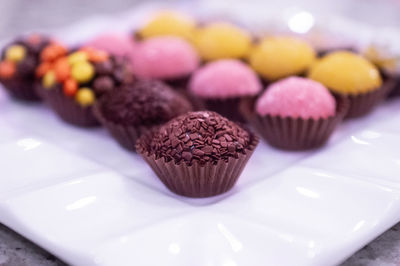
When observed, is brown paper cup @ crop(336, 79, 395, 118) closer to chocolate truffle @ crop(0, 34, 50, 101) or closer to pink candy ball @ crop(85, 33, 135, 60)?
pink candy ball @ crop(85, 33, 135, 60)

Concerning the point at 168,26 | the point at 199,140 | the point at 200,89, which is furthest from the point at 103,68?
the point at 168,26

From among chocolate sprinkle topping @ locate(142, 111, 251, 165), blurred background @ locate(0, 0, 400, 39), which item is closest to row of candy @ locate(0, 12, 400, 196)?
chocolate sprinkle topping @ locate(142, 111, 251, 165)

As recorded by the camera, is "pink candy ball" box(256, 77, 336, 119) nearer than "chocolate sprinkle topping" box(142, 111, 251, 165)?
No

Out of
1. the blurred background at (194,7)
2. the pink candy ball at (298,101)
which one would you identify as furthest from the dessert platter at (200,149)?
the blurred background at (194,7)

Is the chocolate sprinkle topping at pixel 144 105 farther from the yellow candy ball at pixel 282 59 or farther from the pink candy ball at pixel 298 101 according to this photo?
the yellow candy ball at pixel 282 59

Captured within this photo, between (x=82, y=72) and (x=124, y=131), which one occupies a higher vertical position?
(x=82, y=72)

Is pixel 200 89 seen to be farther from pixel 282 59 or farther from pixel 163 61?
pixel 282 59
